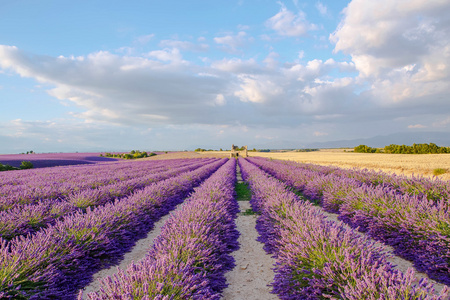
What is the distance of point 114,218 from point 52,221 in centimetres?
159

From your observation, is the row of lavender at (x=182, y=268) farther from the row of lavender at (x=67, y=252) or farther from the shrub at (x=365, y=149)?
the shrub at (x=365, y=149)

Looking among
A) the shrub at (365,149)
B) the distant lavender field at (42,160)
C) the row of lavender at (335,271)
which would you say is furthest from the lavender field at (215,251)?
the shrub at (365,149)

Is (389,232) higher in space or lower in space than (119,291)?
lower

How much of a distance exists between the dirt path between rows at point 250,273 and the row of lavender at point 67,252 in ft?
5.97

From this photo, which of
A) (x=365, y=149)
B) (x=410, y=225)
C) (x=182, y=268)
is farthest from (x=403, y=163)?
(x=365, y=149)

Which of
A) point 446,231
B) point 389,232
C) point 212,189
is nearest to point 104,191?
point 212,189

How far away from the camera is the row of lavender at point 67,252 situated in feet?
7.63

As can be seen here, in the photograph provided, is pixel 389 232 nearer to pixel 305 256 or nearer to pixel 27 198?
pixel 305 256


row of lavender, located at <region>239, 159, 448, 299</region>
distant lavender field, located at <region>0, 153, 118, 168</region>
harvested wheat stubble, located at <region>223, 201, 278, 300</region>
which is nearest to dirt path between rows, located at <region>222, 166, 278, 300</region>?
harvested wheat stubble, located at <region>223, 201, 278, 300</region>

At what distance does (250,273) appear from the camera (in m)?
3.17

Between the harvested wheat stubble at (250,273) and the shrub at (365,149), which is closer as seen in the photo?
the harvested wheat stubble at (250,273)

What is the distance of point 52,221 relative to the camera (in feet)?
15.0

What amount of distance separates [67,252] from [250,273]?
242 centimetres

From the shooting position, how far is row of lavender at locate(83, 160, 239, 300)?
Result: 182 centimetres
